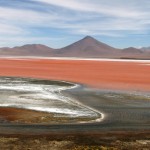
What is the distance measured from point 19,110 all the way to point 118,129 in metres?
7.12

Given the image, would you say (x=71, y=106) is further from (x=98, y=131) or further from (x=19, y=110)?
(x=98, y=131)

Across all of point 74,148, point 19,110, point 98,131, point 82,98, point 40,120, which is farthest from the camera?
point 82,98

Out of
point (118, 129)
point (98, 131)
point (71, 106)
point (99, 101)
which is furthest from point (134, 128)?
point (99, 101)

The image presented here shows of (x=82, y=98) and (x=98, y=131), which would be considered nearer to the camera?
(x=98, y=131)

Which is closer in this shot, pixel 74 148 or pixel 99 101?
pixel 74 148

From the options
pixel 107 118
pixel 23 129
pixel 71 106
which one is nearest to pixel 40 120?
pixel 23 129

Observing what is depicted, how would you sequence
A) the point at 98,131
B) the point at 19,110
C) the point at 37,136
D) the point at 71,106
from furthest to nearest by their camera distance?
the point at 71,106
the point at 19,110
the point at 98,131
the point at 37,136

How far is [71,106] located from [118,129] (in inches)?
294

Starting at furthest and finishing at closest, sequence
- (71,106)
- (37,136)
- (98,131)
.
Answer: (71,106)
(98,131)
(37,136)

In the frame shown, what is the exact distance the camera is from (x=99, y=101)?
26.9 m

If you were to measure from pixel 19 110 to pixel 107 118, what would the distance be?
537 centimetres

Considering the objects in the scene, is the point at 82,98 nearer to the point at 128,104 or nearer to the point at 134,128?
the point at 128,104

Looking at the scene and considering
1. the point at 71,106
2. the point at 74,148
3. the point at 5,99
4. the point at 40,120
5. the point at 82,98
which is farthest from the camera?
the point at 82,98

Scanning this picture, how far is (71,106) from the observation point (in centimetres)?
2411
